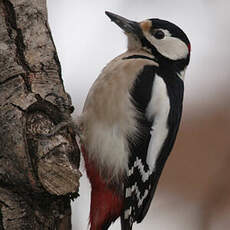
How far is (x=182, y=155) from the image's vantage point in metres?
3.55

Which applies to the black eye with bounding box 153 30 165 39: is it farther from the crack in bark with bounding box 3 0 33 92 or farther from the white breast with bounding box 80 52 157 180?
the crack in bark with bounding box 3 0 33 92

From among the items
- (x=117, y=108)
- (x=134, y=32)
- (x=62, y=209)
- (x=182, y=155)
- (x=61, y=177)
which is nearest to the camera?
(x=61, y=177)

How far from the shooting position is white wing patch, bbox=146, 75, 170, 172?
282 cm

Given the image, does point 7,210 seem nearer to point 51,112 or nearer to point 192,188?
point 51,112

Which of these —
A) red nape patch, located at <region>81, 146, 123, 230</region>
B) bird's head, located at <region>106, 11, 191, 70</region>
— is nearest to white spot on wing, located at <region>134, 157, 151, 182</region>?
red nape patch, located at <region>81, 146, 123, 230</region>

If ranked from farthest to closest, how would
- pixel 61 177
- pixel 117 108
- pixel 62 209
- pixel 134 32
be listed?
pixel 134 32 < pixel 117 108 < pixel 62 209 < pixel 61 177

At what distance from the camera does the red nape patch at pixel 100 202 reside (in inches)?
111

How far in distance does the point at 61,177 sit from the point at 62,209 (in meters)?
0.20

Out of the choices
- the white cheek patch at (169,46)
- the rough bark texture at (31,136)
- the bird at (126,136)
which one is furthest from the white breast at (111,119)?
the white cheek patch at (169,46)

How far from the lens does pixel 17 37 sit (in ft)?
8.13

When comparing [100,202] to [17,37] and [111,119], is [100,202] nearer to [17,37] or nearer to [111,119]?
[111,119]

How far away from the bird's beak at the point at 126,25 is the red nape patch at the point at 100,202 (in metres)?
0.77

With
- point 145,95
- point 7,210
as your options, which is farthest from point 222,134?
point 7,210

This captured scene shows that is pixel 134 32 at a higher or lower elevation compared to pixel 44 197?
higher
